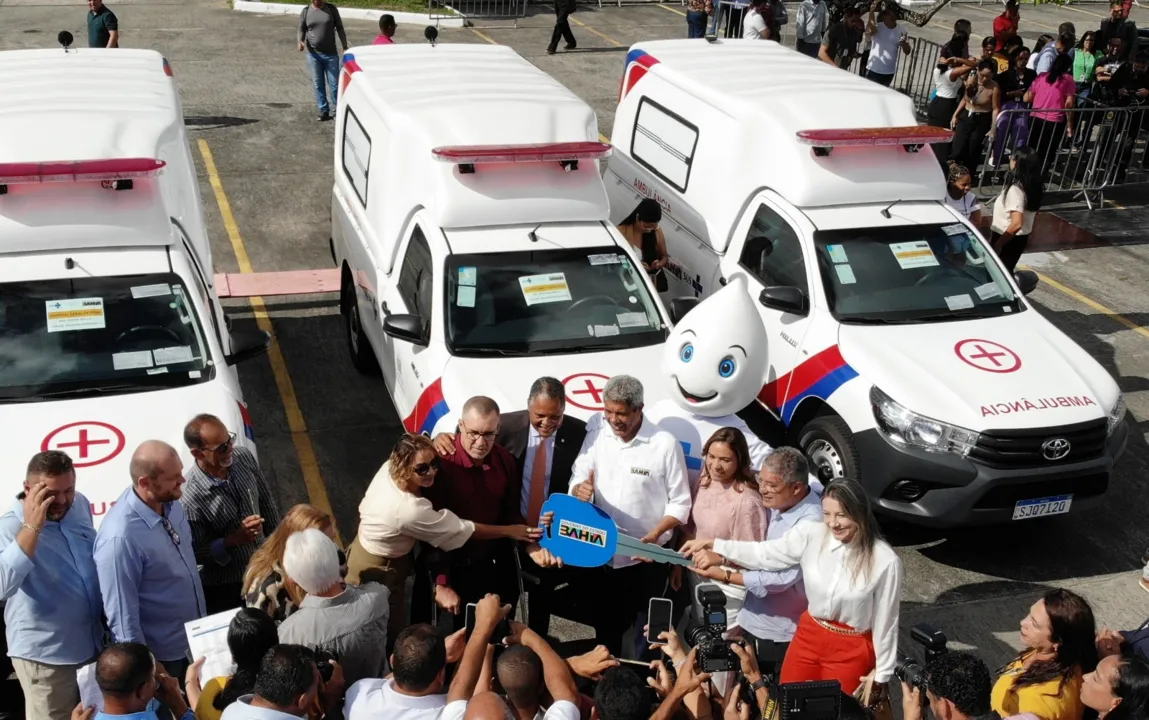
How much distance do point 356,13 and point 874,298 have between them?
617 inches

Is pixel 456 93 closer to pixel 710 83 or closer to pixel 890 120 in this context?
pixel 710 83

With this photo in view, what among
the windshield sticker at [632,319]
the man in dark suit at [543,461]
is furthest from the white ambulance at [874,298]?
the man in dark suit at [543,461]

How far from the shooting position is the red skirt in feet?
16.3

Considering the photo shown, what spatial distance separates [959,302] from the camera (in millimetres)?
8094

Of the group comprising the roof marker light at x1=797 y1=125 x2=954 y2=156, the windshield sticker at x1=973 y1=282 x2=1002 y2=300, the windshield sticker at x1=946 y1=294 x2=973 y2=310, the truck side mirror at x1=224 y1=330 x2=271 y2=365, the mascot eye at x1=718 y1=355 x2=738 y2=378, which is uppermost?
the roof marker light at x1=797 y1=125 x2=954 y2=156

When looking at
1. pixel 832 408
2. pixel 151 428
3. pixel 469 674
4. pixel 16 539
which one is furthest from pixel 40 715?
pixel 832 408

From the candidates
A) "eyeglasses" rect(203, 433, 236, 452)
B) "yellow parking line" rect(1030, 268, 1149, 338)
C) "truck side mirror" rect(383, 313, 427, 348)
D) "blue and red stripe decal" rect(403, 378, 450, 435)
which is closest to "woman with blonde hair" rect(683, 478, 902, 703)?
"blue and red stripe decal" rect(403, 378, 450, 435)

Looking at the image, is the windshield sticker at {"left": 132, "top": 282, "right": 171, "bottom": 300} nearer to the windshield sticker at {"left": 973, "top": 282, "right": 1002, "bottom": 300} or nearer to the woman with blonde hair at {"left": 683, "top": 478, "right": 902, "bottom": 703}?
the woman with blonde hair at {"left": 683, "top": 478, "right": 902, "bottom": 703}

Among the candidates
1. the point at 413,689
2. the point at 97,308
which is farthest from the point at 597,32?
the point at 413,689

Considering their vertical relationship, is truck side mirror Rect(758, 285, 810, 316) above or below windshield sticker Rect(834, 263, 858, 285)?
below

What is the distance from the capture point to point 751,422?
9.09m

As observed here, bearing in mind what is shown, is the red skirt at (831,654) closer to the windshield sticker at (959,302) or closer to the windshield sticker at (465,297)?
the windshield sticker at (465,297)

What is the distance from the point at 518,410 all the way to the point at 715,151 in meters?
3.39

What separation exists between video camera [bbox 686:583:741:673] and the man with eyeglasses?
2.17m
